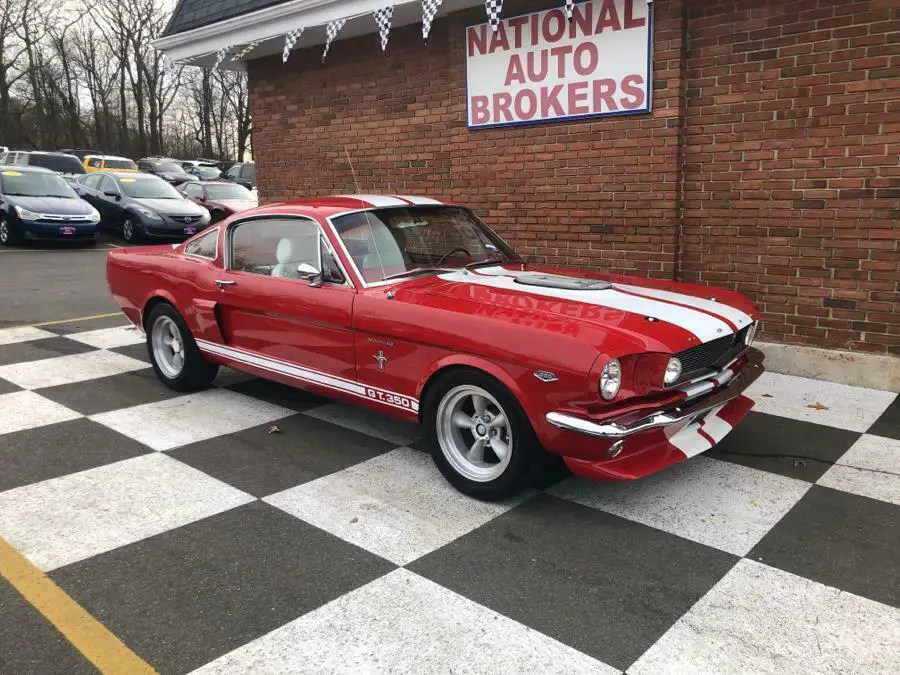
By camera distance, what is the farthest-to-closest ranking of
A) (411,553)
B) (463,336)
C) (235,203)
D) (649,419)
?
(235,203)
(463,336)
(649,419)
(411,553)

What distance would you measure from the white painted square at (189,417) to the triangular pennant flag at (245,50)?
488cm

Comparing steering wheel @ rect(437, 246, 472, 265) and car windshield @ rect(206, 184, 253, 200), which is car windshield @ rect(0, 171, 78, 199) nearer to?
car windshield @ rect(206, 184, 253, 200)

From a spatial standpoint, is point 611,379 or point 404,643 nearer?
point 404,643

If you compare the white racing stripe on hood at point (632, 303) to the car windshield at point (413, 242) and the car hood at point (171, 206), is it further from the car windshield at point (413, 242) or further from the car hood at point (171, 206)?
the car hood at point (171, 206)

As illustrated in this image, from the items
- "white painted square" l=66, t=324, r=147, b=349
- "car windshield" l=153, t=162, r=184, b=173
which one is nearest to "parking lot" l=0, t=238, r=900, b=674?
"white painted square" l=66, t=324, r=147, b=349

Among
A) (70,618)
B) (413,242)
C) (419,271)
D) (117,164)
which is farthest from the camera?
(117,164)

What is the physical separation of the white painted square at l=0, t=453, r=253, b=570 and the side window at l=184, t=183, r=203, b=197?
16.4 metres

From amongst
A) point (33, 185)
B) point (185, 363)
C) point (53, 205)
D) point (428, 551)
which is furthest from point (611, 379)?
point (33, 185)

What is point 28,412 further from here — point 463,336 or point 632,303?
point 632,303

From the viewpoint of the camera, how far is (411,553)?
3260mm

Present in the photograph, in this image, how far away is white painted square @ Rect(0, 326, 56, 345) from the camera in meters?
7.54

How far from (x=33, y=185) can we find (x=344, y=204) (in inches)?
557

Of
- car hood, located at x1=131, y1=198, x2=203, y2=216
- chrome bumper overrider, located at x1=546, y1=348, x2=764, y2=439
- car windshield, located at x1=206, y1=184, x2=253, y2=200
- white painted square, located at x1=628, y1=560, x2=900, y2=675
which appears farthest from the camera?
car windshield, located at x1=206, y1=184, x2=253, y2=200

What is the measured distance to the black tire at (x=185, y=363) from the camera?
5586mm
